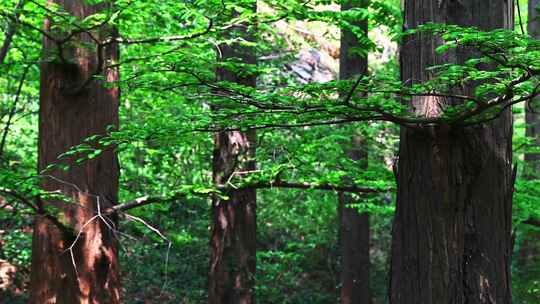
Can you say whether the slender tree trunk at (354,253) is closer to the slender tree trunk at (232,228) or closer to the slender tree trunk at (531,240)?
the slender tree trunk at (531,240)

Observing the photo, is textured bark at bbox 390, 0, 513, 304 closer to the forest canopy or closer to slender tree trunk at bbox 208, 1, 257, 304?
the forest canopy

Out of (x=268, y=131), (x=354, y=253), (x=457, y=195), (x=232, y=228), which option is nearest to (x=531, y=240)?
(x=354, y=253)

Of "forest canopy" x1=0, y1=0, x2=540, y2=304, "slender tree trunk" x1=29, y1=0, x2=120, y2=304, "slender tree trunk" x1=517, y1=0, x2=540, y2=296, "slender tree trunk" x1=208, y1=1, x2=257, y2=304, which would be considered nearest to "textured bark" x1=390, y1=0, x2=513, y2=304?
"forest canopy" x1=0, y1=0, x2=540, y2=304

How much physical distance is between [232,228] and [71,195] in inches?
98.1

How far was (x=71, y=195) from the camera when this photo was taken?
191 inches

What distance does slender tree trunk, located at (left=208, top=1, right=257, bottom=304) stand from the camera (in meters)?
6.82

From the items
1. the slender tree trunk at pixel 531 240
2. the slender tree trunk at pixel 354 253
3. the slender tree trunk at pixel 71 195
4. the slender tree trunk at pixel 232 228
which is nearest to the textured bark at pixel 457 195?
the slender tree trunk at pixel 71 195

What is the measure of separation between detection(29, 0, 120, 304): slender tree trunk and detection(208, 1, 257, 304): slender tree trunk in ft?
6.86

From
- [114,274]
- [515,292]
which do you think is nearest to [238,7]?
[114,274]

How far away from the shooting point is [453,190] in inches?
118

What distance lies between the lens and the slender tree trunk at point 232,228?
22.4 feet

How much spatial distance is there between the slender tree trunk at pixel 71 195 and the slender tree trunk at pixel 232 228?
6.86ft

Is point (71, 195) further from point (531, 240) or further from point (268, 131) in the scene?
point (531, 240)

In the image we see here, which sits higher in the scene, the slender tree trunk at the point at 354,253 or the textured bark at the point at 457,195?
the textured bark at the point at 457,195
